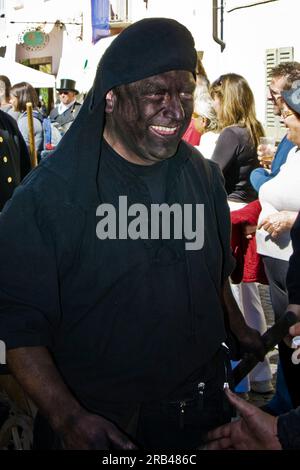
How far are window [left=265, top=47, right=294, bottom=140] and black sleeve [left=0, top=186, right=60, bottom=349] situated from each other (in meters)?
9.69

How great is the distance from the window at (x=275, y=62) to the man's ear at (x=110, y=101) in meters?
9.40

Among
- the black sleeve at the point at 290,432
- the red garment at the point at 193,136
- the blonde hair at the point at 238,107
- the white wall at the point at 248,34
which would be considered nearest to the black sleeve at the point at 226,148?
the blonde hair at the point at 238,107

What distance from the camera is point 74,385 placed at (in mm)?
2387

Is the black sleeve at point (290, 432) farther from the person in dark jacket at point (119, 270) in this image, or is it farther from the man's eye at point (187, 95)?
the man's eye at point (187, 95)

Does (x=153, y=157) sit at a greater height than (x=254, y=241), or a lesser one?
greater

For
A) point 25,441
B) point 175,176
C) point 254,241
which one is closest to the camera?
point 175,176

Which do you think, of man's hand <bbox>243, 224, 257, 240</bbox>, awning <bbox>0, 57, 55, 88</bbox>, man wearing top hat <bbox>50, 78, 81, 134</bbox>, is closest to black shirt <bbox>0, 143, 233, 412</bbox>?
man's hand <bbox>243, 224, 257, 240</bbox>

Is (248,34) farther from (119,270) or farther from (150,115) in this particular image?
(119,270)

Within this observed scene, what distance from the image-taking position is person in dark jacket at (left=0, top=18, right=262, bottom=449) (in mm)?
2211

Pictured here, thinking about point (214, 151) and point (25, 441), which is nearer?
point (25, 441)

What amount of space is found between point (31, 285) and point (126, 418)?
21.3 inches

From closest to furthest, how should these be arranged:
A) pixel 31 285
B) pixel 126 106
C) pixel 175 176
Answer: pixel 31 285
pixel 126 106
pixel 175 176
